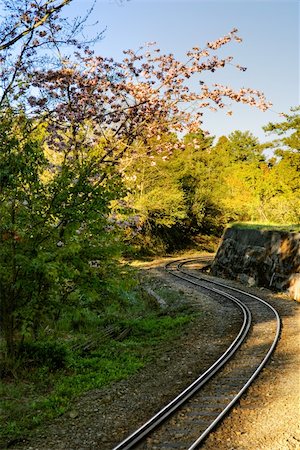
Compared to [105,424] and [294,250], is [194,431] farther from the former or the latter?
[294,250]

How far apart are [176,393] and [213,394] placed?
0.89m

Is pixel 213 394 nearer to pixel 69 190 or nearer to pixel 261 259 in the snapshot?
pixel 69 190

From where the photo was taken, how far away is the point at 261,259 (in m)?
27.5

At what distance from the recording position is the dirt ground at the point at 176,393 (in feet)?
27.1

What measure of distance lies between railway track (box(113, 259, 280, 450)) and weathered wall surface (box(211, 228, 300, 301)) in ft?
20.4

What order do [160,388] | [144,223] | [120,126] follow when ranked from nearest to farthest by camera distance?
[160,388], [120,126], [144,223]

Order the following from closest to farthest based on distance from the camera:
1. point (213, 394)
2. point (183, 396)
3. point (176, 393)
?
point (183, 396) → point (213, 394) → point (176, 393)

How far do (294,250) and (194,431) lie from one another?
17.8 meters

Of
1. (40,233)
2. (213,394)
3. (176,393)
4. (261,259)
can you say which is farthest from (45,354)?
(261,259)

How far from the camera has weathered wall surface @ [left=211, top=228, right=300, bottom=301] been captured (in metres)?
24.1

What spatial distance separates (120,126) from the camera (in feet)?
42.3

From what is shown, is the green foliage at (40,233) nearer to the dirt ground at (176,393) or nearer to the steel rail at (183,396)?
the dirt ground at (176,393)

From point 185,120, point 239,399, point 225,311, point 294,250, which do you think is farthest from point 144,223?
point 239,399

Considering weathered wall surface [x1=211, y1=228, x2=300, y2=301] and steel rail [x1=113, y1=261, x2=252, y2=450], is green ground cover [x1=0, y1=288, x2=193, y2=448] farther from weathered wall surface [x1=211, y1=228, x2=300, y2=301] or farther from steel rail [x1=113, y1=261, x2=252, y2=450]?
weathered wall surface [x1=211, y1=228, x2=300, y2=301]
